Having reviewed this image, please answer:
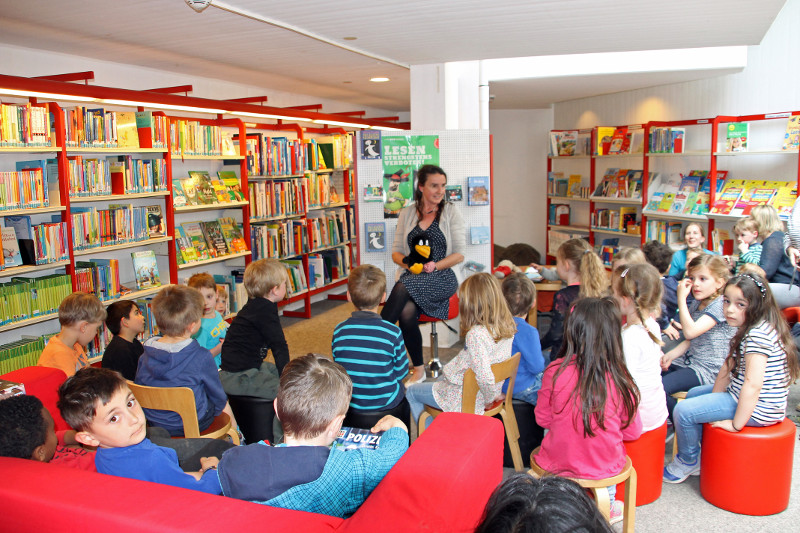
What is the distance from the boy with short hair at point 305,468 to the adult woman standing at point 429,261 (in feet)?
8.79

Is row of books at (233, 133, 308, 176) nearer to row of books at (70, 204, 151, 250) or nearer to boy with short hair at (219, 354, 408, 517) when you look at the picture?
row of books at (70, 204, 151, 250)

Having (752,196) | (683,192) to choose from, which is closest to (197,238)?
(683,192)

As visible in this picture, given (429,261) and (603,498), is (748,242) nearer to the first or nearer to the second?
(429,261)

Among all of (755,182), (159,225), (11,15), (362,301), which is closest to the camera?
(362,301)

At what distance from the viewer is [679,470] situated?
309cm

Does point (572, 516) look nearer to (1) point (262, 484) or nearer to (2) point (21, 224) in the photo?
(1) point (262, 484)

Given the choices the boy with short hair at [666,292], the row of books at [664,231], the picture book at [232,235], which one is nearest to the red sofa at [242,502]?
the boy with short hair at [666,292]

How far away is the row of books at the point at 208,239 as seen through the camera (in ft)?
18.6

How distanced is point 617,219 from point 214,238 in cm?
486

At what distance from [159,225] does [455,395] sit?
339cm

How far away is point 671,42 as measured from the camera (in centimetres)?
498

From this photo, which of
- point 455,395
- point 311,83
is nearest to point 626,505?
point 455,395

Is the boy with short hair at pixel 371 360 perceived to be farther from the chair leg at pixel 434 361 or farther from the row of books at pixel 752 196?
the row of books at pixel 752 196

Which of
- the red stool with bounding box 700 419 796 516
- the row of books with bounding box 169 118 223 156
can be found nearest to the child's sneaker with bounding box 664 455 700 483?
the red stool with bounding box 700 419 796 516
